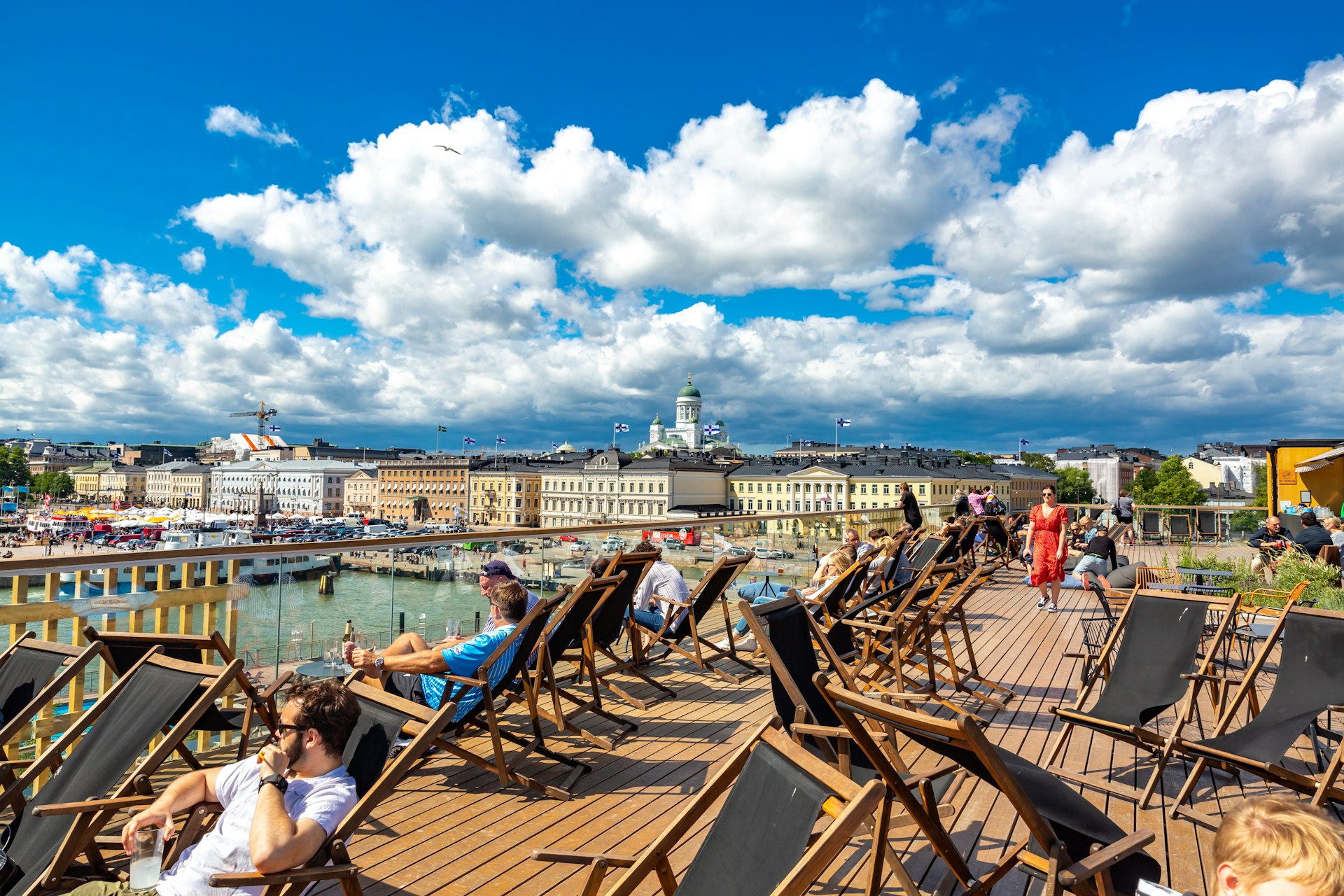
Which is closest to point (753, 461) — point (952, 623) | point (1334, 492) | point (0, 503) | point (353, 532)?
point (353, 532)

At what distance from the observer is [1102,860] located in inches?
80.7

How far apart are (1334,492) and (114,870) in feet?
70.2

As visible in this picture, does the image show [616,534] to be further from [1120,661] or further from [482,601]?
[1120,661]

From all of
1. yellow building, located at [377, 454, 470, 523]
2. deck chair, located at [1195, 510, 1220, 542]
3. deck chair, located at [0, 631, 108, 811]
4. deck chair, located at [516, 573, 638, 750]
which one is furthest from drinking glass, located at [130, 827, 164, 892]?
yellow building, located at [377, 454, 470, 523]

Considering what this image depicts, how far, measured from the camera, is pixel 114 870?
270 centimetres

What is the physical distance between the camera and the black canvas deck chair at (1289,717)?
3139 millimetres

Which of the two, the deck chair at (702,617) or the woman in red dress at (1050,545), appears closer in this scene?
the deck chair at (702,617)

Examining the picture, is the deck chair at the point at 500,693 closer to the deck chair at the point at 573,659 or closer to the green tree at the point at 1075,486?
the deck chair at the point at 573,659

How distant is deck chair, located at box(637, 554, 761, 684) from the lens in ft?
19.6

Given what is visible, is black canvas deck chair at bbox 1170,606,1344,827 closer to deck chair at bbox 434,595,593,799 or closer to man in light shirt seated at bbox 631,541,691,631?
deck chair at bbox 434,595,593,799

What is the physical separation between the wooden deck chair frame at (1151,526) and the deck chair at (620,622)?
1601 cm

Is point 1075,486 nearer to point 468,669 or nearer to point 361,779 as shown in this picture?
point 468,669

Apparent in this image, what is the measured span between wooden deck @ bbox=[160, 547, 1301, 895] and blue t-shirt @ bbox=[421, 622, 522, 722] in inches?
14.5

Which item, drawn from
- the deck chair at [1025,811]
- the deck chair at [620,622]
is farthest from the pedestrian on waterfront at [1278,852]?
the deck chair at [620,622]
